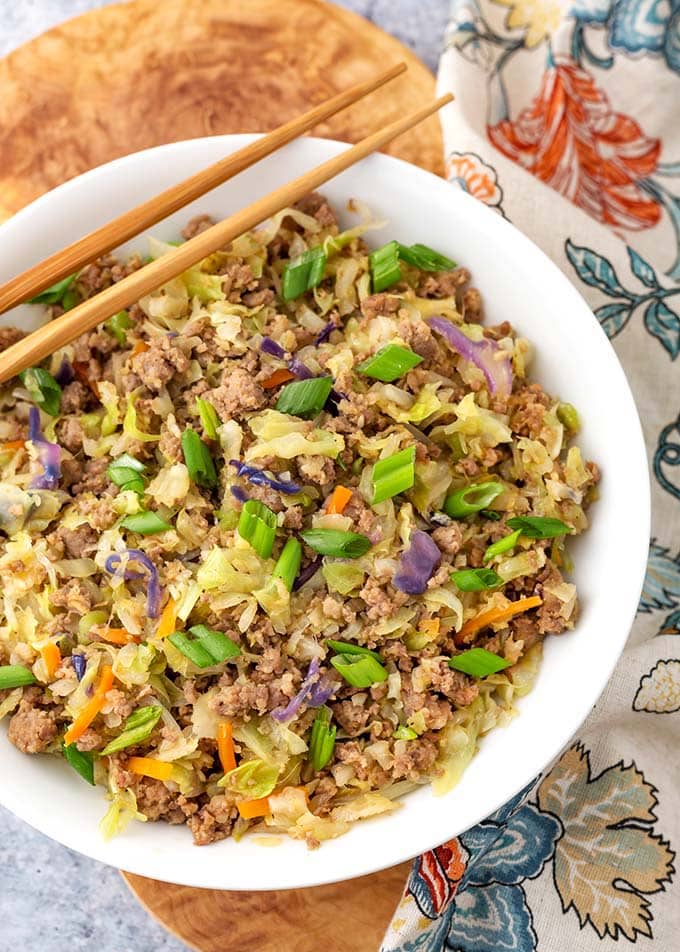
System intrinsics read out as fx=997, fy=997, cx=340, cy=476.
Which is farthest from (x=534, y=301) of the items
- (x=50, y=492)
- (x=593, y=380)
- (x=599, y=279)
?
(x=50, y=492)

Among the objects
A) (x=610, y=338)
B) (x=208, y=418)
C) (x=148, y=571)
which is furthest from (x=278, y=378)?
(x=610, y=338)

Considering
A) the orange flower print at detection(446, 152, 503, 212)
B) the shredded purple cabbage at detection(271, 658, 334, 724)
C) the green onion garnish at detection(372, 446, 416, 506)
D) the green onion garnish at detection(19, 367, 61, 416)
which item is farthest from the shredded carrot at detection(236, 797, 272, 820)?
the orange flower print at detection(446, 152, 503, 212)

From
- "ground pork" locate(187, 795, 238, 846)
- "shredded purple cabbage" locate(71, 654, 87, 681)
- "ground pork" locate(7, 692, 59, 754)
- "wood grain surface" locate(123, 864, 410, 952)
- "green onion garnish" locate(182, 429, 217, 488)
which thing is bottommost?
"wood grain surface" locate(123, 864, 410, 952)

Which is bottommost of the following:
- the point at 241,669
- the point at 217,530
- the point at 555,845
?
the point at 555,845

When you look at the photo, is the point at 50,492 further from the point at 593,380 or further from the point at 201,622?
the point at 593,380

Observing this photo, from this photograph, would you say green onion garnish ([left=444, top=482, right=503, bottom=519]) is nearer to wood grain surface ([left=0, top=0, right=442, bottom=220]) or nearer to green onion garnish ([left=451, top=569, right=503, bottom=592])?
green onion garnish ([left=451, top=569, right=503, bottom=592])

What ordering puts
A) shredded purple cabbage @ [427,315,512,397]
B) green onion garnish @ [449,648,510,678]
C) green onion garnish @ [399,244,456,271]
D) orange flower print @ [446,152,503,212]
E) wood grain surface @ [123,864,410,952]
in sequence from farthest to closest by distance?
1. orange flower print @ [446,152,503,212]
2. wood grain surface @ [123,864,410,952]
3. green onion garnish @ [399,244,456,271]
4. shredded purple cabbage @ [427,315,512,397]
5. green onion garnish @ [449,648,510,678]

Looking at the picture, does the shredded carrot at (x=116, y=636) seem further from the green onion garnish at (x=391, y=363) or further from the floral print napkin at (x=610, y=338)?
the floral print napkin at (x=610, y=338)
